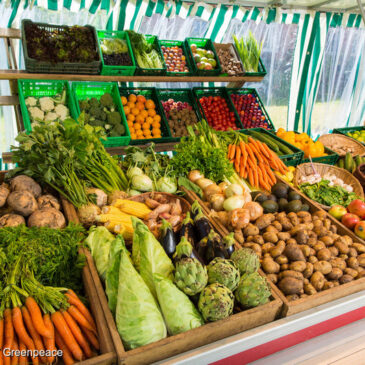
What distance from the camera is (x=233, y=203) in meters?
2.28

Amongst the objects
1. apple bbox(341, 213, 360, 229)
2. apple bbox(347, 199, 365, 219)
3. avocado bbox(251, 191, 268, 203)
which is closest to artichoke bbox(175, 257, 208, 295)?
avocado bbox(251, 191, 268, 203)

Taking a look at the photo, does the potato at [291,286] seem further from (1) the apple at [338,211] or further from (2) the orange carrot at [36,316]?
(2) the orange carrot at [36,316]

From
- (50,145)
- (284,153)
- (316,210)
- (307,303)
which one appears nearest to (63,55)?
(50,145)

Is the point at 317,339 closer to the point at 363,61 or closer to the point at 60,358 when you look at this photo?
the point at 60,358

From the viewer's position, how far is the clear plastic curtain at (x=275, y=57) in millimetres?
5273

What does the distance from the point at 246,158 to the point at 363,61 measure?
5.49 metres

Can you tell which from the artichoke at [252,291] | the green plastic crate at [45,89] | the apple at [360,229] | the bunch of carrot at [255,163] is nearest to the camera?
the artichoke at [252,291]

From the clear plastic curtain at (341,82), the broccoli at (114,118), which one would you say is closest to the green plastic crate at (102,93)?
the broccoli at (114,118)

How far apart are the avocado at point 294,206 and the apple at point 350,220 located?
0.38 metres

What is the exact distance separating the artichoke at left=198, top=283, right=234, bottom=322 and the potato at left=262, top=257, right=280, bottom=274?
0.50m

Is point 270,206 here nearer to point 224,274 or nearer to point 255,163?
point 255,163

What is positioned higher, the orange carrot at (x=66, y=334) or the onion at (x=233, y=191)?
the onion at (x=233, y=191)

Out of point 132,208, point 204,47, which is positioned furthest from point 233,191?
point 204,47

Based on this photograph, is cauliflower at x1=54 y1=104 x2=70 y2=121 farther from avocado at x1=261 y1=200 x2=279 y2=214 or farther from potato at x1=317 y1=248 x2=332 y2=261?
potato at x1=317 y1=248 x2=332 y2=261
